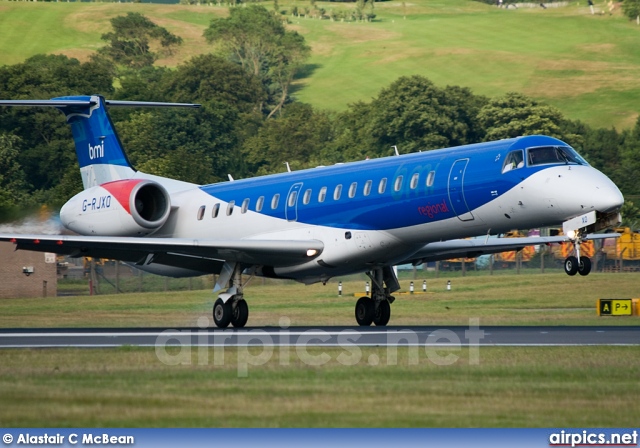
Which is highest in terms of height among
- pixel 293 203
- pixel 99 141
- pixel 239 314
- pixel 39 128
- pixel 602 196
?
pixel 39 128

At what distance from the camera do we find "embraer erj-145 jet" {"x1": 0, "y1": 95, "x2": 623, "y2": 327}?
25.6 m

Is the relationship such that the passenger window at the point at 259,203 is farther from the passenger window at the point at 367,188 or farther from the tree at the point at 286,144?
the tree at the point at 286,144

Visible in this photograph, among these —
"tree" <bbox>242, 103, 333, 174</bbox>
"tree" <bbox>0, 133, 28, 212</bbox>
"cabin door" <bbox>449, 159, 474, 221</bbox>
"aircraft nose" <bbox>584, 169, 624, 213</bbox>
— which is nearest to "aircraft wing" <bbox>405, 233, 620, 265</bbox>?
"cabin door" <bbox>449, 159, 474, 221</bbox>

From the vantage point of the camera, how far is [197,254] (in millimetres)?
29469

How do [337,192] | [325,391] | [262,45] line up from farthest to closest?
[262,45] → [337,192] → [325,391]

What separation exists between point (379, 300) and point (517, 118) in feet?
277

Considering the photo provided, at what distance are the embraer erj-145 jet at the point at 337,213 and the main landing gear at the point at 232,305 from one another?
3 centimetres

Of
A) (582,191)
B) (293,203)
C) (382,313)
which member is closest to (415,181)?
(293,203)

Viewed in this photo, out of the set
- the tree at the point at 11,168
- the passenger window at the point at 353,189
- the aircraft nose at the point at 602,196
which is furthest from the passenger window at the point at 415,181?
the tree at the point at 11,168

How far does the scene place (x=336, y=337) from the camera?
83.8ft

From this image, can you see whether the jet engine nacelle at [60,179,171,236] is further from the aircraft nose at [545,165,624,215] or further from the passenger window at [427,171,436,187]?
the aircraft nose at [545,165,624,215]

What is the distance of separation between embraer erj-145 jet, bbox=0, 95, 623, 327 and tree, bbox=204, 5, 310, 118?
14720 centimetres

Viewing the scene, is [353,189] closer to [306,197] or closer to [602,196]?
[306,197]

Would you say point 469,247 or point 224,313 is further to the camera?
point 469,247
